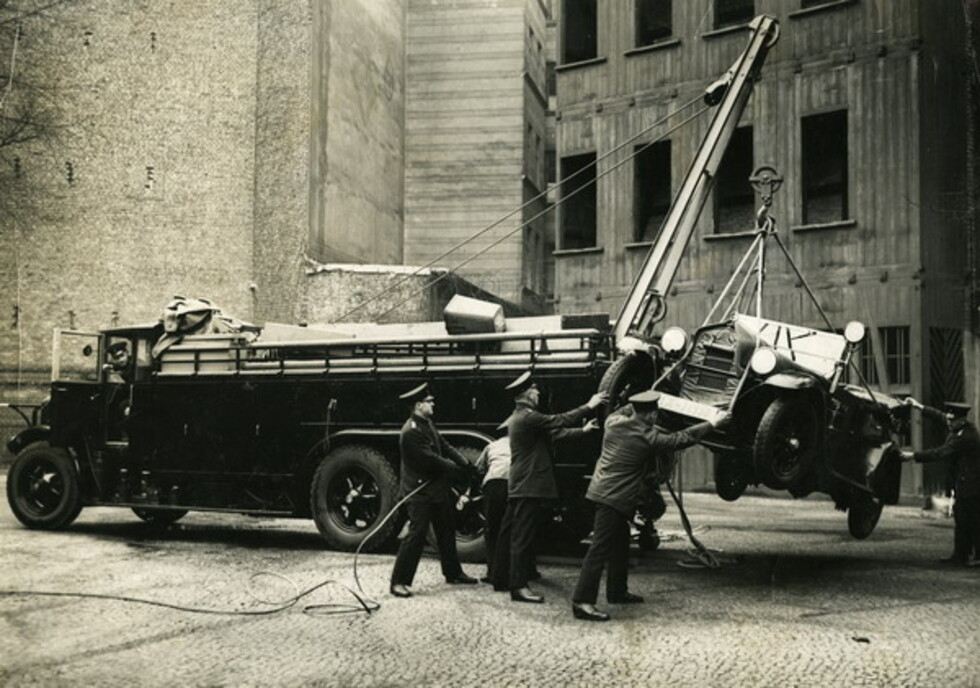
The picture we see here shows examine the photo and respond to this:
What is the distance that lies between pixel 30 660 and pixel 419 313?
17881 mm

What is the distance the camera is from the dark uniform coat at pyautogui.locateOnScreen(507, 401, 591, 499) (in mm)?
9000

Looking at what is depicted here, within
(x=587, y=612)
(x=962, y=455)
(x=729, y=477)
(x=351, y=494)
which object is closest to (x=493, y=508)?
(x=587, y=612)

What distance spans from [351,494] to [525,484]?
3087mm

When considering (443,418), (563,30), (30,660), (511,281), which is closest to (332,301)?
(563,30)

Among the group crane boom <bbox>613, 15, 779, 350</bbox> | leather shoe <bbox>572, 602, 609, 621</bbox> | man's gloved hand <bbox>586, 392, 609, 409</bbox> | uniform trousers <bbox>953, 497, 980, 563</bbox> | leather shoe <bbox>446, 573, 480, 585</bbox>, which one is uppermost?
crane boom <bbox>613, 15, 779, 350</bbox>

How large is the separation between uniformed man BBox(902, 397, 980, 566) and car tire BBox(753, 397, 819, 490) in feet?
6.04

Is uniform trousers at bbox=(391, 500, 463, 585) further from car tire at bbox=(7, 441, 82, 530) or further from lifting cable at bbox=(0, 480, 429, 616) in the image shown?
car tire at bbox=(7, 441, 82, 530)

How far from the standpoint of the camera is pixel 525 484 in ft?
29.5

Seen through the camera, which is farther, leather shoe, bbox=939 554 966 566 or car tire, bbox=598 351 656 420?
leather shoe, bbox=939 554 966 566

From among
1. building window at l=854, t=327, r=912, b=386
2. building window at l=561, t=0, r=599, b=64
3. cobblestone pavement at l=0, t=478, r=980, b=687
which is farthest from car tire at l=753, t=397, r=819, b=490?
building window at l=561, t=0, r=599, b=64

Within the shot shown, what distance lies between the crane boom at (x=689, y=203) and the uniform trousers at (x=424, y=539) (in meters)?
2.88

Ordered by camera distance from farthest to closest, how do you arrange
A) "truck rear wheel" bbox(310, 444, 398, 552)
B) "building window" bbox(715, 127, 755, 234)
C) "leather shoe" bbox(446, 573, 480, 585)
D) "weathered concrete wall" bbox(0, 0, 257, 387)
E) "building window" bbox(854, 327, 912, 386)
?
"weathered concrete wall" bbox(0, 0, 257, 387), "building window" bbox(715, 127, 755, 234), "building window" bbox(854, 327, 912, 386), "truck rear wheel" bbox(310, 444, 398, 552), "leather shoe" bbox(446, 573, 480, 585)

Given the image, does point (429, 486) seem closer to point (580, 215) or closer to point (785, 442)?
point (785, 442)

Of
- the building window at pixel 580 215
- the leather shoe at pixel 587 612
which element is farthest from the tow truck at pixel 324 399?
the building window at pixel 580 215
